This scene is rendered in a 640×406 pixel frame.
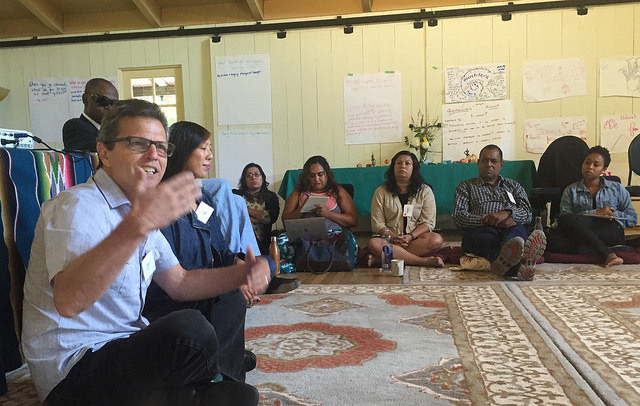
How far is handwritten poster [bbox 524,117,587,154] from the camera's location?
5.31 m

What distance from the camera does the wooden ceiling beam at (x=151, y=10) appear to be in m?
5.51

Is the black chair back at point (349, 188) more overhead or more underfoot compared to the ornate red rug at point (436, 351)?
more overhead

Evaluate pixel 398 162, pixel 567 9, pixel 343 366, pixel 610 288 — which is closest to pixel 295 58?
pixel 398 162

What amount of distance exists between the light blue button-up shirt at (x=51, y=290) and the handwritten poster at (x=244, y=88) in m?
4.89

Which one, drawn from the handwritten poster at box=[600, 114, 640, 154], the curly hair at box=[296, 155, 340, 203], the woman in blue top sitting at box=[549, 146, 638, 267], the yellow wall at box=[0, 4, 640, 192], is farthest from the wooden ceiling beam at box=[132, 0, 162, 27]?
the handwritten poster at box=[600, 114, 640, 154]

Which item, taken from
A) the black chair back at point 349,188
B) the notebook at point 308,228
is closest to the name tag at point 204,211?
the notebook at point 308,228

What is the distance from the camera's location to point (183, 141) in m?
2.05

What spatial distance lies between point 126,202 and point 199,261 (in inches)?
24.4

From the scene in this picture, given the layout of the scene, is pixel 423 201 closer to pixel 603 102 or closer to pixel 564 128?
pixel 564 128

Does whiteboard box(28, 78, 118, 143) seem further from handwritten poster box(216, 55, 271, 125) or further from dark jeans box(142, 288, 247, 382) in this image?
dark jeans box(142, 288, 247, 382)

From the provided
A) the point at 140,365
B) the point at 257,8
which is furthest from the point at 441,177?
the point at 140,365

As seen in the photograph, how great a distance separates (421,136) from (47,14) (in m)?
4.86

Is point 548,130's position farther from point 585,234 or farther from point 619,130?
point 585,234

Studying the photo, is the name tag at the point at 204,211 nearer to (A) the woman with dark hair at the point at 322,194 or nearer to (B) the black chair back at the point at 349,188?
(A) the woman with dark hair at the point at 322,194
